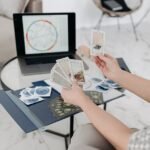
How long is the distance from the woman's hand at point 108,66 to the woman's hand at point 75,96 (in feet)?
0.90

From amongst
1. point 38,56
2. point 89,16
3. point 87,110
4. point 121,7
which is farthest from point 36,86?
point 89,16

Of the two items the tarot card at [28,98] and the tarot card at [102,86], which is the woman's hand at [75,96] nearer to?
the tarot card at [28,98]

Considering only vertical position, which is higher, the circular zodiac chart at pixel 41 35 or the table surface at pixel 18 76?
the circular zodiac chart at pixel 41 35

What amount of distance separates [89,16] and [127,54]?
89 cm

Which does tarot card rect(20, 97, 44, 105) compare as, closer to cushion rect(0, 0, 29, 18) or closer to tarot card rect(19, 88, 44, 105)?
tarot card rect(19, 88, 44, 105)

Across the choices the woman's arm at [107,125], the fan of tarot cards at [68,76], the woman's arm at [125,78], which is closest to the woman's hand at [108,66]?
the woman's arm at [125,78]

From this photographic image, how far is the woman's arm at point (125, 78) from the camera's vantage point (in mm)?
1377

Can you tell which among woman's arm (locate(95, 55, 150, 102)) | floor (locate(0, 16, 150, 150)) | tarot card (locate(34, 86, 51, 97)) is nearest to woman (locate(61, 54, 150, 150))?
woman's arm (locate(95, 55, 150, 102))

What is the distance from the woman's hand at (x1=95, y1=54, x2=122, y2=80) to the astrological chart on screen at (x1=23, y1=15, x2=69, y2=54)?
358 millimetres

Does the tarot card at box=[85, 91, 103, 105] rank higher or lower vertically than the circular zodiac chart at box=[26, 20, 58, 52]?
lower

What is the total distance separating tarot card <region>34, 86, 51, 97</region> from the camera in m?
1.47

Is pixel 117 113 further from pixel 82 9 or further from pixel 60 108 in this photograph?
pixel 82 9

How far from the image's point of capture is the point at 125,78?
143 cm

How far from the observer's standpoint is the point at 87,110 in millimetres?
1135
